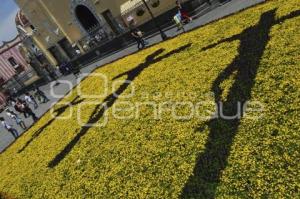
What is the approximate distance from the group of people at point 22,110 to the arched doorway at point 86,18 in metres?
13.9

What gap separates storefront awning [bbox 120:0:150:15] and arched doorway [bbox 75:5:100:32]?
7626mm

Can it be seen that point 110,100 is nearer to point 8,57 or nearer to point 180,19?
point 180,19

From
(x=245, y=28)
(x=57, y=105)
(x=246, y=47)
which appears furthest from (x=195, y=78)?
(x=57, y=105)

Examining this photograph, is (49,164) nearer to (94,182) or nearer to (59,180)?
(59,180)

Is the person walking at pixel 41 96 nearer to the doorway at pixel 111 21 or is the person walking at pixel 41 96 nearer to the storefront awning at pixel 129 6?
the storefront awning at pixel 129 6

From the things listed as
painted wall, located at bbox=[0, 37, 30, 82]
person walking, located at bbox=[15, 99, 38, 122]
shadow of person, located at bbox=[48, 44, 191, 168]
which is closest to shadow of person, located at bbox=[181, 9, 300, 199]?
shadow of person, located at bbox=[48, 44, 191, 168]

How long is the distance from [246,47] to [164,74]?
4345 millimetres

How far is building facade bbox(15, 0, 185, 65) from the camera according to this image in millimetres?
35594

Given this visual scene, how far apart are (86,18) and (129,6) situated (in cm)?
1043

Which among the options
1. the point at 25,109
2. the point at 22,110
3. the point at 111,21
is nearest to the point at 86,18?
the point at 111,21

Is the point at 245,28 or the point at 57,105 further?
the point at 57,105

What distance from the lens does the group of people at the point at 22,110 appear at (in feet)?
85.8

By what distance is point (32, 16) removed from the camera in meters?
48.6

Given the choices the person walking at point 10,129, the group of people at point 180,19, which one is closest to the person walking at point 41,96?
the person walking at point 10,129
